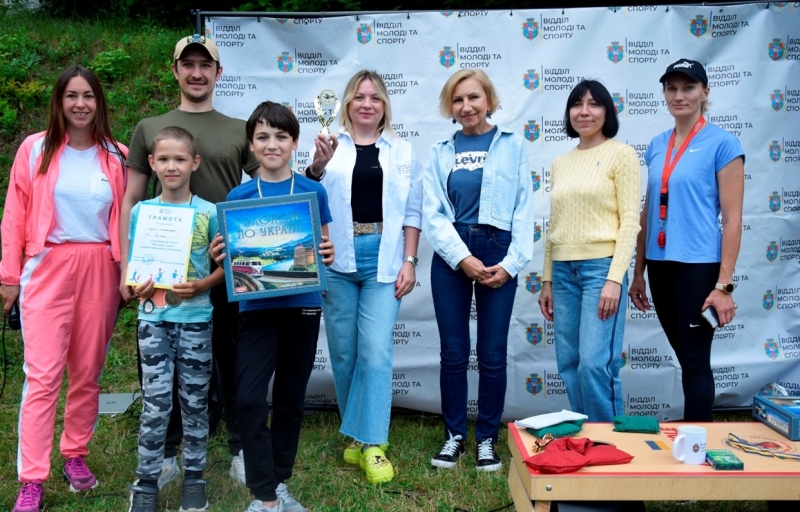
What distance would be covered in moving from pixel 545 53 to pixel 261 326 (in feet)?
8.29

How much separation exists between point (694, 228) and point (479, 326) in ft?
3.64

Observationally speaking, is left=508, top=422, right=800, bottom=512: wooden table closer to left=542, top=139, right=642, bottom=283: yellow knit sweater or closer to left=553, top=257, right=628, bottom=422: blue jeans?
left=553, top=257, right=628, bottom=422: blue jeans

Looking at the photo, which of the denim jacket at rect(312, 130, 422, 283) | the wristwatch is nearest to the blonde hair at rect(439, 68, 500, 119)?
the denim jacket at rect(312, 130, 422, 283)

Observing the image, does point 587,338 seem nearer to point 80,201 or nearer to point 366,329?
point 366,329

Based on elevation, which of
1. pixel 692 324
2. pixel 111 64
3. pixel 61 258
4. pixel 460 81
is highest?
pixel 111 64

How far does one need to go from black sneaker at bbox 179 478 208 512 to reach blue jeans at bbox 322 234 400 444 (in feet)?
2.72

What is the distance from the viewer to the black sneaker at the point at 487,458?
369 cm

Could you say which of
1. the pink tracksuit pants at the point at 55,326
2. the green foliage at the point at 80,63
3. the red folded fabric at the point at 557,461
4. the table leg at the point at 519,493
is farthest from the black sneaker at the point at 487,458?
the green foliage at the point at 80,63

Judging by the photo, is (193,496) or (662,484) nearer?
(662,484)

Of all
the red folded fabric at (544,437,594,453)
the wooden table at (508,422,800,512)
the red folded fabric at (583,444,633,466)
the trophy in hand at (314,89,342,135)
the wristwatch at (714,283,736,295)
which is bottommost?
the wooden table at (508,422,800,512)

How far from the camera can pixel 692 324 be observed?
3.38 meters

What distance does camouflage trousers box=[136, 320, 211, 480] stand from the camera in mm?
3111

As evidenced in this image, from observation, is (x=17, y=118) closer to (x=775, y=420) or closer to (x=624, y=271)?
(x=624, y=271)

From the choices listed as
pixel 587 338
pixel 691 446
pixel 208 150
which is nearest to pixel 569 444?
pixel 691 446
